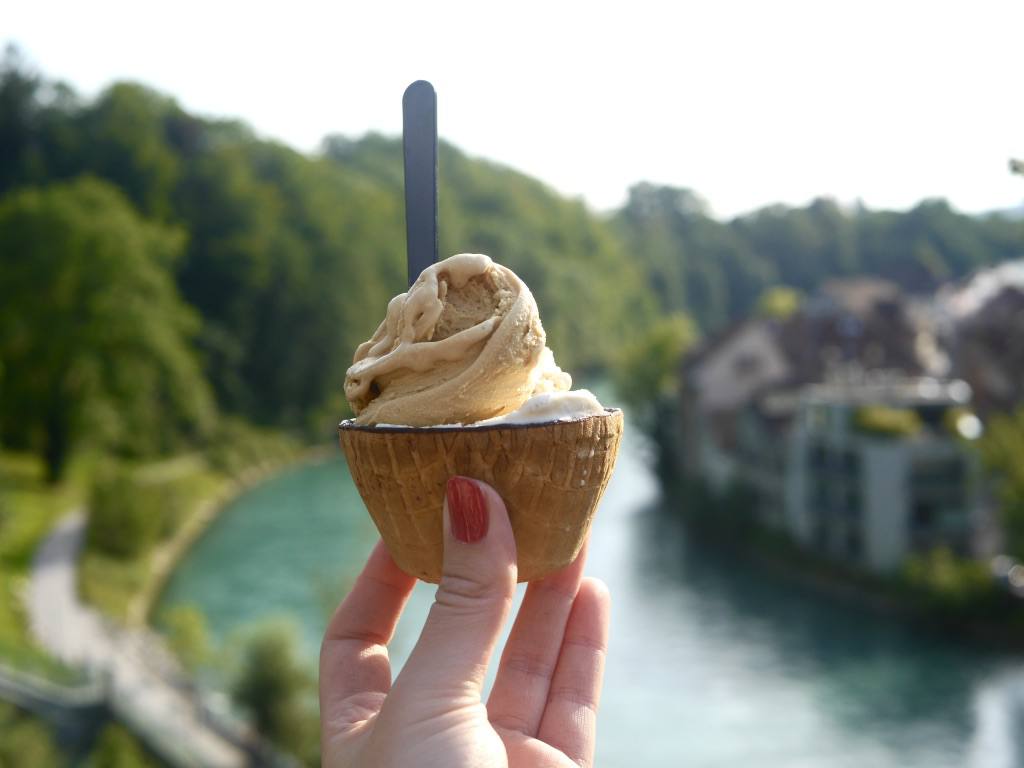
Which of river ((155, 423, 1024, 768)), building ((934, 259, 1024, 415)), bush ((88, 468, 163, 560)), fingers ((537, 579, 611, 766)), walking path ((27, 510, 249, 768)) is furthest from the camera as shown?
bush ((88, 468, 163, 560))

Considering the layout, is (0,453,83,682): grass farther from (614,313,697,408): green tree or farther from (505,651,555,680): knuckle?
(614,313,697,408): green tree

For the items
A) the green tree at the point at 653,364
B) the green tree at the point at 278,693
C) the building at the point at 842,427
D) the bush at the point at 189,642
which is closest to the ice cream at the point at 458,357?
the green tree at the point at 278,693

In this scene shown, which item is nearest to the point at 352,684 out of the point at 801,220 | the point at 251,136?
the point at 251,136

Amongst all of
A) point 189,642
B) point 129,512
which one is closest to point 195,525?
point 129,512

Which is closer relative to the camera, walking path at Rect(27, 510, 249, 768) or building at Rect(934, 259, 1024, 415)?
walking path at Rect(27, 510, 249, 768)

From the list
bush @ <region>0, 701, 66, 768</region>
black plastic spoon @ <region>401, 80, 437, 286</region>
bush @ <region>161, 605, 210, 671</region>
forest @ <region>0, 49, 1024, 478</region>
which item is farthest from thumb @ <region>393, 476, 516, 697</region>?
bush @ <region>161, 605, 210, 671</region>

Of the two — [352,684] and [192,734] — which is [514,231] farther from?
A: [352,684]

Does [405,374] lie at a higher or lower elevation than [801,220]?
lower
